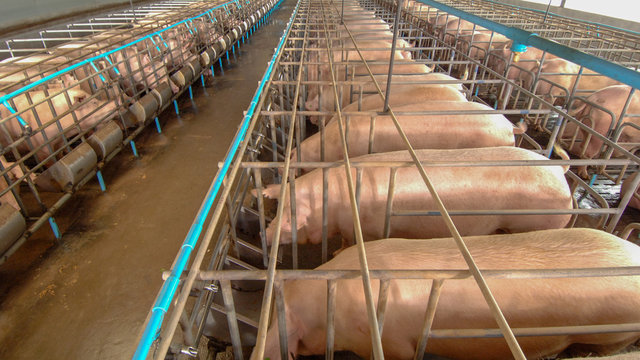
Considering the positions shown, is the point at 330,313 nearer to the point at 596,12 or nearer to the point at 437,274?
the point at 437,274

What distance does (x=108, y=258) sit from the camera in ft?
12.7

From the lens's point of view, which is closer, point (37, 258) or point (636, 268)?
point (636, 268)

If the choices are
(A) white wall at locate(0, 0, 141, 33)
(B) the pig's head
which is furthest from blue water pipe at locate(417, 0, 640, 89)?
(A) white wall at locate(0, 0, 141, 33)

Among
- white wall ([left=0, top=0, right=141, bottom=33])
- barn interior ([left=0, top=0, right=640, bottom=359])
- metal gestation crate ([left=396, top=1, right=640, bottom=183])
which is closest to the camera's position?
barn interior ([left=0, top=0, right=640, bottom=359])

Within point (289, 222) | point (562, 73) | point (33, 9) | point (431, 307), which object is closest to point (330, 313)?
point (431, 307)

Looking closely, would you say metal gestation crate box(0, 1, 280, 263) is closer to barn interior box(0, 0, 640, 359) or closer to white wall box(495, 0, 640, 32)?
barn interior box(0, 0, 640, 359)

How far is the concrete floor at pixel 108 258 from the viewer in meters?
3.07

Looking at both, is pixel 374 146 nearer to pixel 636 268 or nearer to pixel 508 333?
pixel 636 268

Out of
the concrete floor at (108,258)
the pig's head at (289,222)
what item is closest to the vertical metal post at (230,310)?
the pig's head at (289,222)

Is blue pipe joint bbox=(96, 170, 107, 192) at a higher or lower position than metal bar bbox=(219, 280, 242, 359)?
lower

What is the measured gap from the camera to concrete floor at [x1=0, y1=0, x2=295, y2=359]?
3070mm

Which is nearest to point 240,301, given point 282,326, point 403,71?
point 282,326

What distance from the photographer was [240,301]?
9.24 ft

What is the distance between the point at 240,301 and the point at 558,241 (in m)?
2.41
